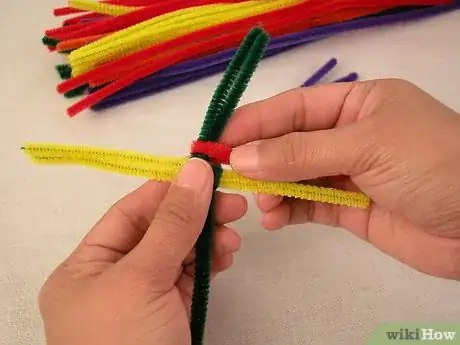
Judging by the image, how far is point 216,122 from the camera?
0.69m

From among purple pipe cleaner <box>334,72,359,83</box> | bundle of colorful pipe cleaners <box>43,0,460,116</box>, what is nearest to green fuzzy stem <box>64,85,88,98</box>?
bundle of colorful pipe cleaners <box>43,0,460,116</box>

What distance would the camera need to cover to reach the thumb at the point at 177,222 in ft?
1.95

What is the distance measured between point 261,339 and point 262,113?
0.28 metres

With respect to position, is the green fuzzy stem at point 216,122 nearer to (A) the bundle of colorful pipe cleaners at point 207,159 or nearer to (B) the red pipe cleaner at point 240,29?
(A) the bundle of colorful pipe cleaners at point 207,159

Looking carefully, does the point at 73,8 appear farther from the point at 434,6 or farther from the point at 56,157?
the point at 434,6

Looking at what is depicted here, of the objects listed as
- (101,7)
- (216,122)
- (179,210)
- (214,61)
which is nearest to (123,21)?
(101,7)

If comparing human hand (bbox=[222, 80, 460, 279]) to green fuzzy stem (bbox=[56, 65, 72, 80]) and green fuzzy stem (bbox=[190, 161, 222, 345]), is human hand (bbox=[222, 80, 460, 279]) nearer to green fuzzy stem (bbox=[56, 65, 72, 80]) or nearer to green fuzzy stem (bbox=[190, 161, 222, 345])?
green fuzzy stem (bbox=[190, 161, 222, 345])

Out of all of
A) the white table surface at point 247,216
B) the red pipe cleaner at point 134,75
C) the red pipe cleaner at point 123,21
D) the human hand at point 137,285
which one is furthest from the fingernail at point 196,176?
the red pipe cleaner at point 123,21

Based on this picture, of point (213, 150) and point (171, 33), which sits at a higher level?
point (171, 33)

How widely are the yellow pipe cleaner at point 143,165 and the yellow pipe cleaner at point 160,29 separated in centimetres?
28

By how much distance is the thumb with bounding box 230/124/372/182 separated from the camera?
2.15 ft

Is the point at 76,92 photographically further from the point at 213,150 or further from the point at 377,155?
the point at 377,155

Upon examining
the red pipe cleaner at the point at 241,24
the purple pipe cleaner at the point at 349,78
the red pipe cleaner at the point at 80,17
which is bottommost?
the purple pipe cleaner at the point at 349,78

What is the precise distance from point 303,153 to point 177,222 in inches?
6.3
